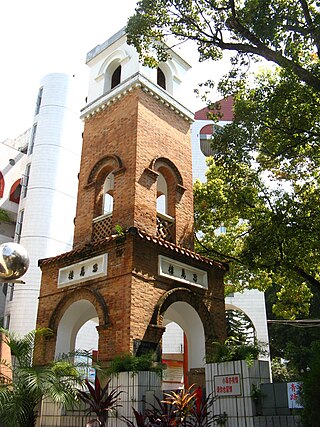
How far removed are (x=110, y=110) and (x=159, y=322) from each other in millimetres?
6548

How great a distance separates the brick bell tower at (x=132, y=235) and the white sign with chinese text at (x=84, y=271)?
1.0 inches

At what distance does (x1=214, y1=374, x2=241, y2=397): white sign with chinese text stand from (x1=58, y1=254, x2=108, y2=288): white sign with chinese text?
3.62 metres

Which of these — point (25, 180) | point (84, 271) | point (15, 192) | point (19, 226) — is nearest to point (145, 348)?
point (84, 271)

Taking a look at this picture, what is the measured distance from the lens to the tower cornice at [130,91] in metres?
12.7

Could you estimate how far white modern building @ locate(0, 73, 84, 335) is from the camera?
20936mm

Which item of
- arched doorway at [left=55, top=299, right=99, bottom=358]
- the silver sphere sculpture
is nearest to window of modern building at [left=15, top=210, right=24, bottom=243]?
arched doorway at [left=55, top=299, right=99, bottom=358]

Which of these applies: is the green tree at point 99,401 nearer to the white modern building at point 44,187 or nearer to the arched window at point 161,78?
the arched window at point 161,78

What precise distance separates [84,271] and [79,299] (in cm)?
69

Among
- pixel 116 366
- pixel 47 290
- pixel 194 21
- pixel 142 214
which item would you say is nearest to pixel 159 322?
pixel 116 366

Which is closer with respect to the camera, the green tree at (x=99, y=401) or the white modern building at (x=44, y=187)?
the green tree at (x=99, y=401)

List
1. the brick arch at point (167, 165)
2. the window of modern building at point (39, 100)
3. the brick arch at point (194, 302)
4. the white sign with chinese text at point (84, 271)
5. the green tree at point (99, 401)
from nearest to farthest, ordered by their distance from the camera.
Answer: the green tree at point (99, 401) < the brick arch at point (194, 302) < the white sign with chinese text at point (84, 271) < the brick arch at point (167, 165) < the window of modern building at point (39, 100)

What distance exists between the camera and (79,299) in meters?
10.8

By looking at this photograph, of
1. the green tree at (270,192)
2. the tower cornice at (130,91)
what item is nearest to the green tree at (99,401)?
the green tree at (270,192)

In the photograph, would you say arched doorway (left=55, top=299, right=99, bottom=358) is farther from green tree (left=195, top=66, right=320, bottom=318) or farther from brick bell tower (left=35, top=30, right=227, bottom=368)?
green tree (left=195, top=66, right=320, bottom=318)
